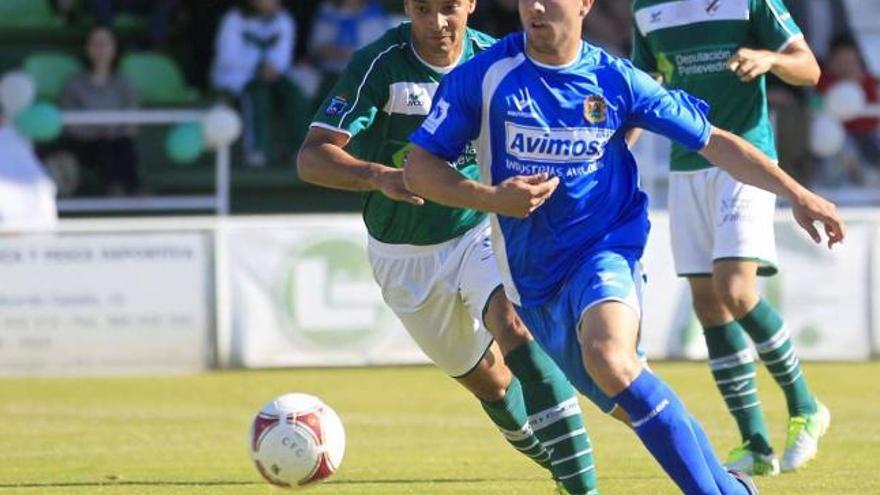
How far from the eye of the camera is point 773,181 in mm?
6754

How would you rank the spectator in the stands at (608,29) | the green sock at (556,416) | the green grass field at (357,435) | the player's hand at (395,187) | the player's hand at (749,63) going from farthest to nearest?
1. the spectator in the stands at (608,29)
2. the green grass field at (357,435)
3. the player's hand at (749,63)
4. the green sock at (556,416)
5. the player's hand at (395,187)

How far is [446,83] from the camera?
6844 millimetres

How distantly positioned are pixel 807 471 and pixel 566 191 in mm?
2929

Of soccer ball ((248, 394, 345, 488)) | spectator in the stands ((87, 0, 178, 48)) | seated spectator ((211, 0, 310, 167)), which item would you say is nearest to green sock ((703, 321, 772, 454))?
soccer ball ((248, 394, 345, 488))

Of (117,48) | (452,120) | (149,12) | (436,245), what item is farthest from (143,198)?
(452,120)

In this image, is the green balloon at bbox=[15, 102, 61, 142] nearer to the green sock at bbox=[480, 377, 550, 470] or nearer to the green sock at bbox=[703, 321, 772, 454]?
the green sock at bbox=[703, 321, 772, 454]

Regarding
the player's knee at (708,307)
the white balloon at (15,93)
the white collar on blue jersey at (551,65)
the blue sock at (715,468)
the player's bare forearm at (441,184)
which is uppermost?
the white collar on blue jersey at (551,65)

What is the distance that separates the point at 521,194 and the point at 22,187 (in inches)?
439

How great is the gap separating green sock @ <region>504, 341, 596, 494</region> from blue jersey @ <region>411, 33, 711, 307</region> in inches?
18.9

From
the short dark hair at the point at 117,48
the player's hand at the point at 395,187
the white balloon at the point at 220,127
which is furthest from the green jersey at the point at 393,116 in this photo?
the short dark hair at the point at 117,48

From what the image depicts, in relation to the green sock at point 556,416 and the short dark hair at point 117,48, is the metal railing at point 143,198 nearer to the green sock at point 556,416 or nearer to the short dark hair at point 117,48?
the short dark hair at point 117,48

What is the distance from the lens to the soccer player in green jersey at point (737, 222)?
29.5 ft

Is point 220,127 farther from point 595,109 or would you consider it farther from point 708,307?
point 595,109

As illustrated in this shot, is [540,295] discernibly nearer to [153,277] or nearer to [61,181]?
[153,277]
